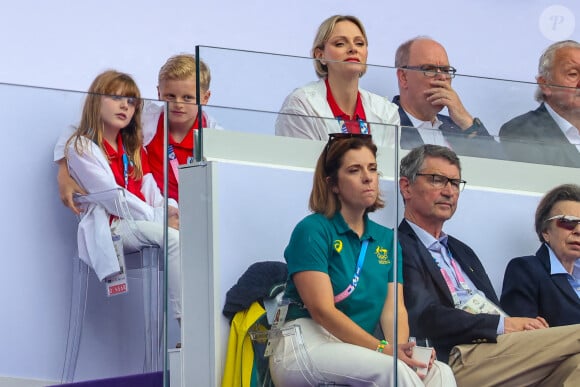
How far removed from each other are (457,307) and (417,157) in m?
0.47

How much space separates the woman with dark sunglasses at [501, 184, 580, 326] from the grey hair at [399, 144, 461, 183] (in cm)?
40

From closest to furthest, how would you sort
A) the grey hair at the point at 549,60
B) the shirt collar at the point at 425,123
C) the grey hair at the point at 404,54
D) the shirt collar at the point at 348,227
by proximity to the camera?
the shirt collar at the point at 348,227
the shirt collar at the point at 425,123
the grey hair at the point at 404,54
the grey hair at the point at 549,60

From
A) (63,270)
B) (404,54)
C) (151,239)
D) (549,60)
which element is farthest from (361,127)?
(549,60)

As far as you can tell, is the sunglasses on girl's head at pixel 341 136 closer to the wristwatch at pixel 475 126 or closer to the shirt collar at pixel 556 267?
the wristwatch at pixel 475 126

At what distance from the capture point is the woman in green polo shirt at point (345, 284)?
15.9ft

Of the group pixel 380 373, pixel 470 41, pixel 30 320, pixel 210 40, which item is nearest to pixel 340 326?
pixel 380 373

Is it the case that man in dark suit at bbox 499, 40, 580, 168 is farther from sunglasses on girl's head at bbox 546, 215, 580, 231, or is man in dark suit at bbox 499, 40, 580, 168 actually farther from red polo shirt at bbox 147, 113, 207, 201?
red polo shirt at bbox 147, 113, 207, 201

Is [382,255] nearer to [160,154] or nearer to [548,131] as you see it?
[160,154]

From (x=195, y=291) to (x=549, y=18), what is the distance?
4139 millimetres

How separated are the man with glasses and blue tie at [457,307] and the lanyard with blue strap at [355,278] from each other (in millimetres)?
133

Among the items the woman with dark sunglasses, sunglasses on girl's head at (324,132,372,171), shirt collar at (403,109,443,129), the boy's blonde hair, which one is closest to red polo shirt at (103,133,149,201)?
sunglasses on girl's head at (324,132,372,171)

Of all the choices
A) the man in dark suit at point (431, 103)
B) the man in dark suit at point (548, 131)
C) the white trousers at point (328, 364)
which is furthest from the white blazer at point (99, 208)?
the man in dark suit at point (548, 131)

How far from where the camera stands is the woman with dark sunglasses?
5.18m

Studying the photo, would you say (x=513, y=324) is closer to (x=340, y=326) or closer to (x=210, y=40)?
(x=340, y=326)
